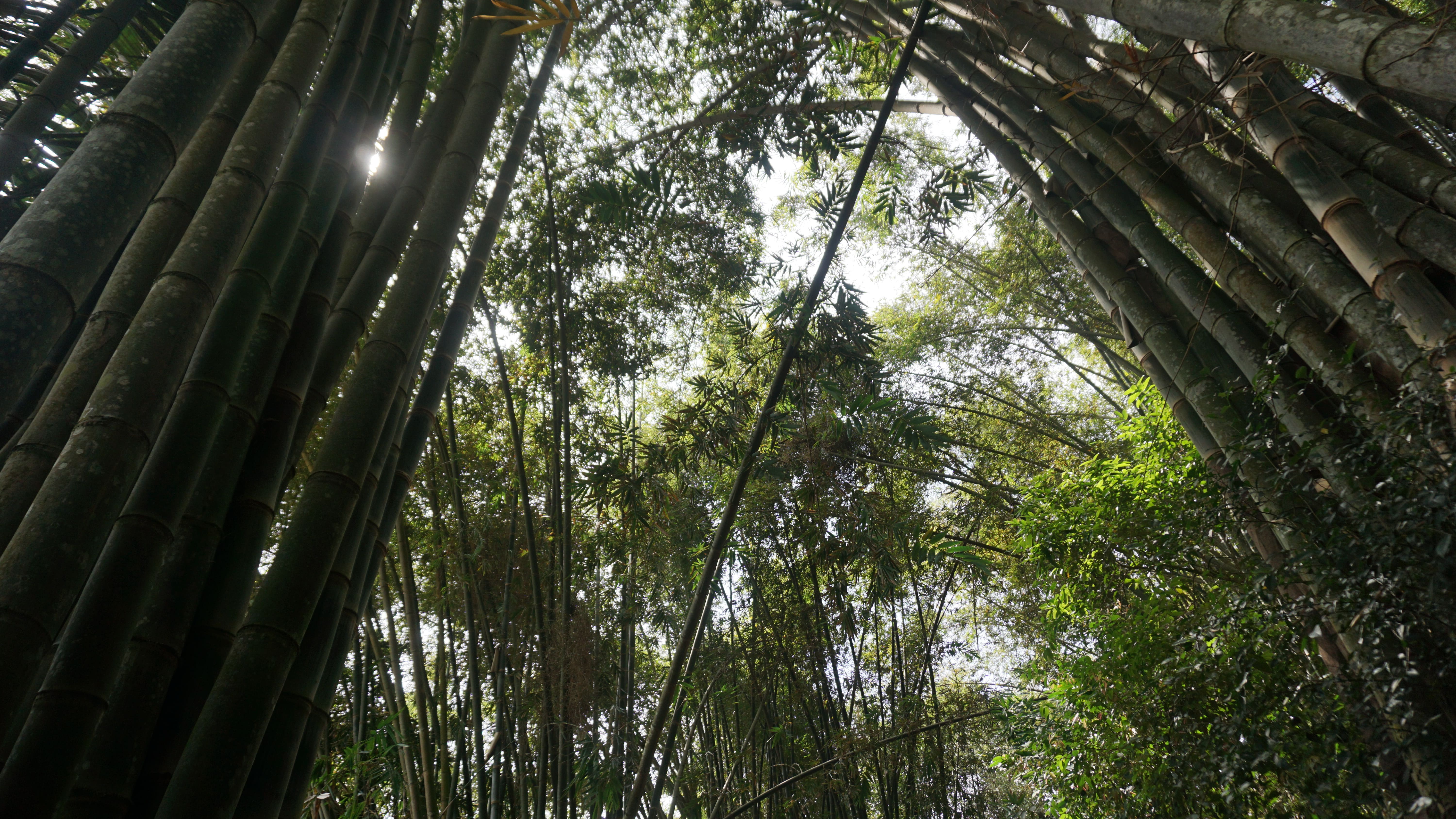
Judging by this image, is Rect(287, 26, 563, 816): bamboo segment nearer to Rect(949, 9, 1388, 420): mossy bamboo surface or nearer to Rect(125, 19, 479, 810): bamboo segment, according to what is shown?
Rect(125, 19, 479, 810): bamboo segment

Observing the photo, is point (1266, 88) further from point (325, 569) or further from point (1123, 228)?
point (325, 569)

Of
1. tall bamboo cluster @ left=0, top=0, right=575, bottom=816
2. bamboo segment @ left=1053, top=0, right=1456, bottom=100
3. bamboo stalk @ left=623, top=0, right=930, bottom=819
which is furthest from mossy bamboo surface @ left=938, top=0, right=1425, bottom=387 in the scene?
tall bamboo cluster @ left=0, top=0, right=575, bottom=816

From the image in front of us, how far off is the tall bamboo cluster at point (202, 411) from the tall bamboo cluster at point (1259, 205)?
59.6 inches

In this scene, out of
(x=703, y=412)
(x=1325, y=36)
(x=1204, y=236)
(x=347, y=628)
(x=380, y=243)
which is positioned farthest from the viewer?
(x=703, y=412)

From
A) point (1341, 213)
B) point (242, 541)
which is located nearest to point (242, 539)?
point (242, 541)

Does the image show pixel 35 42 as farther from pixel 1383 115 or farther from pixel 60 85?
pixel 1383 115

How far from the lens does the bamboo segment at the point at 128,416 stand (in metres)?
0.58

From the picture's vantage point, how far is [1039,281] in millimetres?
5699

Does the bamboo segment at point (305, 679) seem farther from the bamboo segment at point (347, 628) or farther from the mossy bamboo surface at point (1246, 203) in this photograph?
the mossy bamboo surface at point (1246, 203)

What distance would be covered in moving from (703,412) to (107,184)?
8.90 feet

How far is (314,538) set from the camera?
871 mm

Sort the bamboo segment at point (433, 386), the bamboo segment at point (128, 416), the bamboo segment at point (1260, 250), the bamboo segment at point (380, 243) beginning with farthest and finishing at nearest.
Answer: the bamboo segment at point (1260, 250)
the bamboo segment at point (380, 243)
the bamboo segment at point (433, 386)
the bamboo segment at point (128, 416)

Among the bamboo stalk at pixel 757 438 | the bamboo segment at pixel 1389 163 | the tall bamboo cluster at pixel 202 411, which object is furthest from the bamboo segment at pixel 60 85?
the bamboo segment at pixel 1389 163

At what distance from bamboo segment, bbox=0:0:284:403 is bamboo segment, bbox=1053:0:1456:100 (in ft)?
5.09
